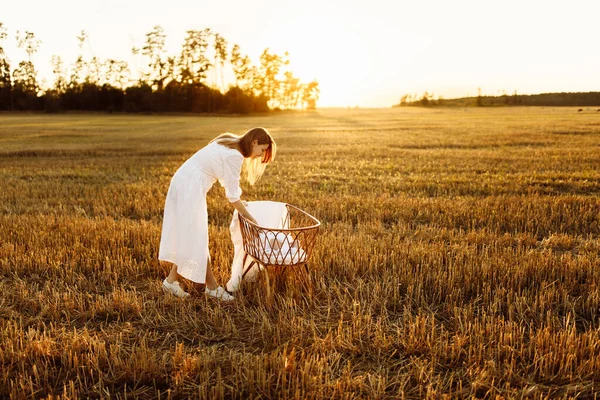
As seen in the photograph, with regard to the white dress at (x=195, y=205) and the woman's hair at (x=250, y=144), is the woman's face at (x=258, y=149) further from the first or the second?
the white dress at (x=195, y=205)

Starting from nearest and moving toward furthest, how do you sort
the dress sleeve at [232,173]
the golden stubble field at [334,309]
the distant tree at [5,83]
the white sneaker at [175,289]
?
the golden stubble field at [334,309], the dress sleeve at [232,173], the white sneaker at [175,289], the distant tree at [5,83]

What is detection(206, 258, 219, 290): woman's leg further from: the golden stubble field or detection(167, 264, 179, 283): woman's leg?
detection(167, 264, 179, 283): woman's leg

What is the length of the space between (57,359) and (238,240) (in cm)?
211

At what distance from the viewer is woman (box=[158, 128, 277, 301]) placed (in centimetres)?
508

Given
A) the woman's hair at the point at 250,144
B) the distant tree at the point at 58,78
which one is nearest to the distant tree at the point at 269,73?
the distant tree at the point at 58,78

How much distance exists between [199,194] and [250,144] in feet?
2.53

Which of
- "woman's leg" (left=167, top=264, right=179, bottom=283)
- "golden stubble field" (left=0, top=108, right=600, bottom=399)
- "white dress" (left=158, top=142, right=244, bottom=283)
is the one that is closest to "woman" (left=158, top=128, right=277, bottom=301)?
"white dress" (left=158, top=142, right=244, bottom=283)

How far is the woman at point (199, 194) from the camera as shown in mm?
5082

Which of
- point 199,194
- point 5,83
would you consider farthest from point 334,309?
point 5,83

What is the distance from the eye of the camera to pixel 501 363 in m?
4.00

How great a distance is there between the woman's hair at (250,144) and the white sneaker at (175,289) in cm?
142

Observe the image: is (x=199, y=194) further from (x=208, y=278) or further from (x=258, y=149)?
(x=208, y=278)

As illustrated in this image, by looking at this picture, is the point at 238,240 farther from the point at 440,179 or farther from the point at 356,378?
the point at 440,179

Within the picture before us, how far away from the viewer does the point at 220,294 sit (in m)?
5.28
